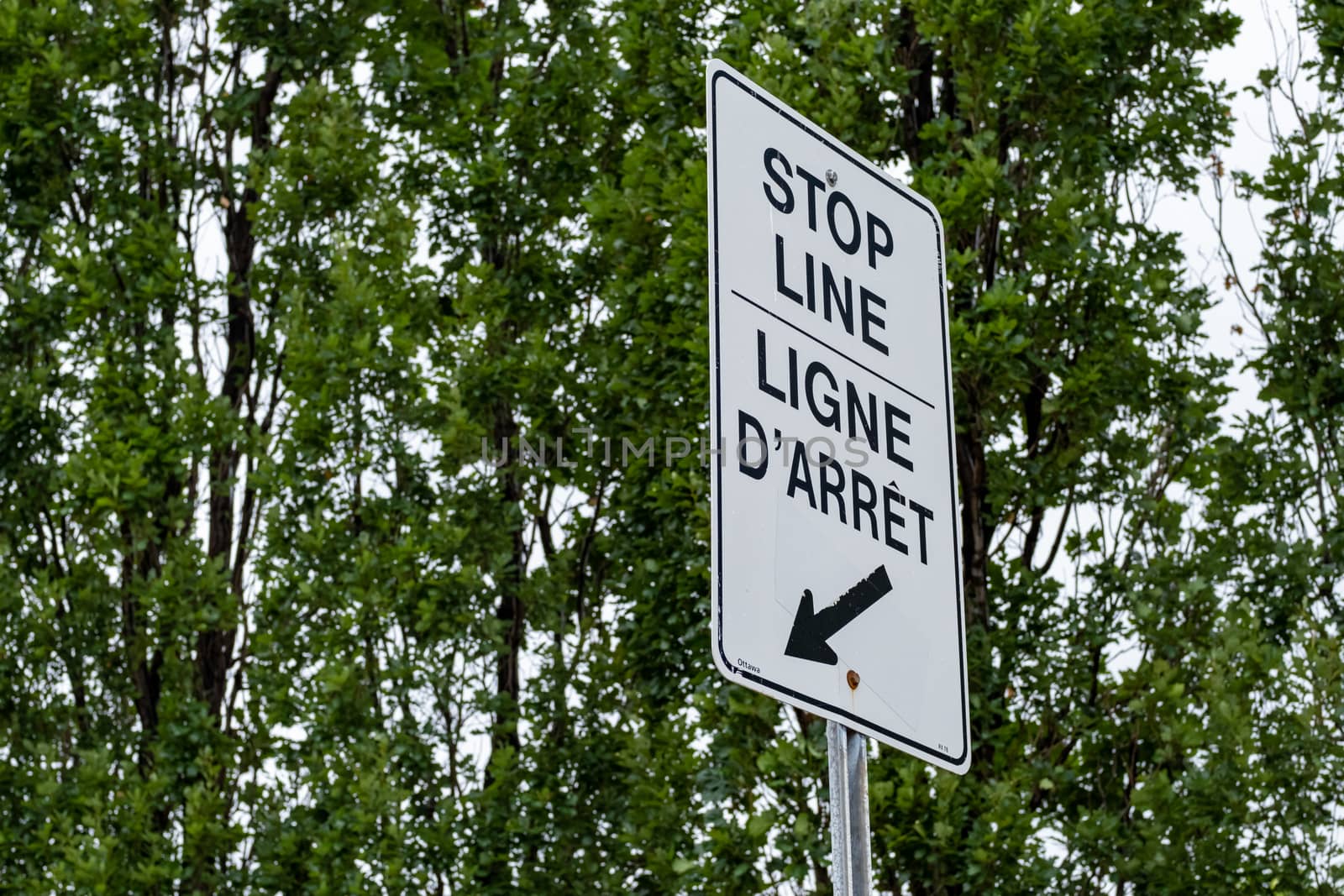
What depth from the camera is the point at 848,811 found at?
254cm

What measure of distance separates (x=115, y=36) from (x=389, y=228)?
2.51 metres

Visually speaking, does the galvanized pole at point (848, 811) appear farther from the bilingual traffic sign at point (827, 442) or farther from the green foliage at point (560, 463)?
the green foliage at point (560, 463)

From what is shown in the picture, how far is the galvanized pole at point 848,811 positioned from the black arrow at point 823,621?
0.31 feet

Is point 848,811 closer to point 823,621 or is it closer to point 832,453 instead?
point 823,621

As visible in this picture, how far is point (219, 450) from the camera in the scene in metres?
13.5

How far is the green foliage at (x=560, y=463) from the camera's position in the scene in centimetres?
935

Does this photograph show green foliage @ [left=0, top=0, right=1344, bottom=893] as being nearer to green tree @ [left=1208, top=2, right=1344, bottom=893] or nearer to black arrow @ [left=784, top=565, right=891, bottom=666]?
green tree @ [left=1208, top=2, right=1344, bottom=893]

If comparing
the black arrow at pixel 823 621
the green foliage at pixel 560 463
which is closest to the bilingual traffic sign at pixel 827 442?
the black arrow at pixel 823 621

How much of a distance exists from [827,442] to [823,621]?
0.81ft

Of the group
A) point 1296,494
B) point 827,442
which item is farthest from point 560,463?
point 827,442

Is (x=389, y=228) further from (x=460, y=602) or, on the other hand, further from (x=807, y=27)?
(x=807, y=27)

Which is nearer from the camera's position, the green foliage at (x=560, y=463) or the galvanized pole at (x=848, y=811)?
the galvanized pole at (x=848, y=811)

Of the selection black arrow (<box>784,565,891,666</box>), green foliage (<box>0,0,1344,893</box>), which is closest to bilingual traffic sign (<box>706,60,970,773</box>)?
black arrow (<box>784,565,891,666</box>)

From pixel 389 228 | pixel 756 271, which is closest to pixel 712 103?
pixel 756 271
